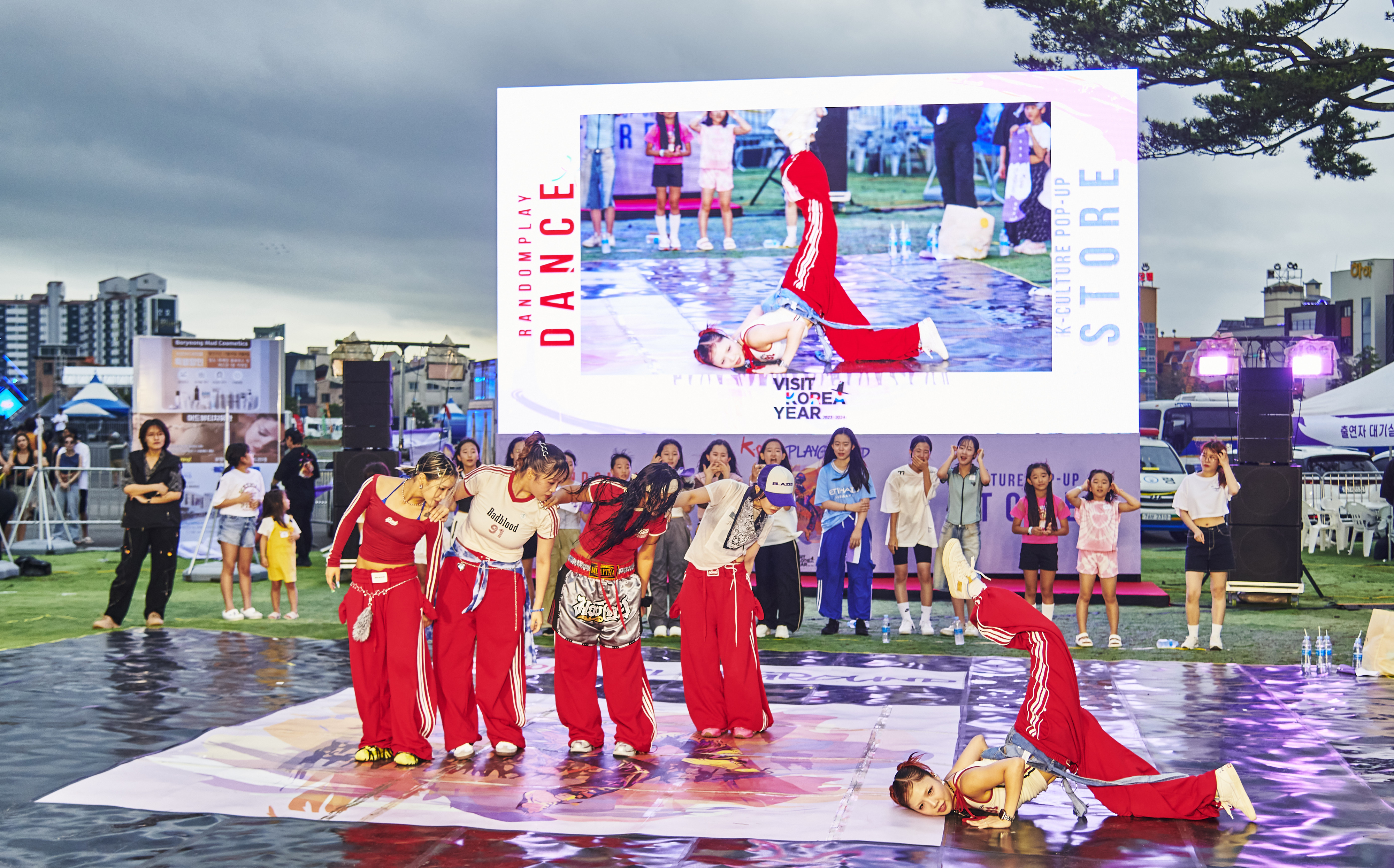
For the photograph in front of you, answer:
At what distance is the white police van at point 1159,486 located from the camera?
57.8ft

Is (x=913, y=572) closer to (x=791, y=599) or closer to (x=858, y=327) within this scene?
(x=858, y=327)

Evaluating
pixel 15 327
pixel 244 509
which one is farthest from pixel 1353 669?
pixel 15 327

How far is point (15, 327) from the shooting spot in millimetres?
122875

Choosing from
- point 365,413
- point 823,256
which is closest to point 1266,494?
point 823,256

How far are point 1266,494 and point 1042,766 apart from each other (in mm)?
7495

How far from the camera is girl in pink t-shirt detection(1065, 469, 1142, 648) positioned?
920 centimetres

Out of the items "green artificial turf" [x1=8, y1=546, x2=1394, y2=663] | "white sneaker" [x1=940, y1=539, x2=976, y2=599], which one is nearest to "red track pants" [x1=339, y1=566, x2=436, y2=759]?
"white sneaker" [x1=940, y1=539, x2=976, y2=599]

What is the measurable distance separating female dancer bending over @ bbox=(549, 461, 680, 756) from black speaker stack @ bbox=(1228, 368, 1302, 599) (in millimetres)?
7348

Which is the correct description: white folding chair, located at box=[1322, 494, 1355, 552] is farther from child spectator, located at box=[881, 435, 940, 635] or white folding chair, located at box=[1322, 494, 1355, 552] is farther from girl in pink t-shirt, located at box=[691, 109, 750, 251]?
girl in pink t-shirt, located at box=[691, 109, 750, 251]

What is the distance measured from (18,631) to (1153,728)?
878 centimetres

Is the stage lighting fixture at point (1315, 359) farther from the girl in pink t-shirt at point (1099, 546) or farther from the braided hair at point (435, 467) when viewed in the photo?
the braided hair at point (435, 467)

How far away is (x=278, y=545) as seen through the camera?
10.6m

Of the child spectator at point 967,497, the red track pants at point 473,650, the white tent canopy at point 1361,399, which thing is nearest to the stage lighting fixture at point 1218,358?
the white tent canopy at point 1361,399

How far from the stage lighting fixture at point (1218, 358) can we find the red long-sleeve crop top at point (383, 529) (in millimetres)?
10255
